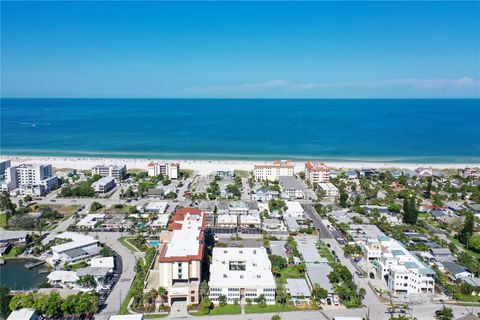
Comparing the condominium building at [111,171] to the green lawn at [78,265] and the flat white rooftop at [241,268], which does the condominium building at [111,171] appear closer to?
the green lawn at [78,265]

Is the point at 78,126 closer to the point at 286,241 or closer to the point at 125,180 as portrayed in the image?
the point at 125,180

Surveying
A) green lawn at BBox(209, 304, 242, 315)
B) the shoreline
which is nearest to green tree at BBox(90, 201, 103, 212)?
the shoreline

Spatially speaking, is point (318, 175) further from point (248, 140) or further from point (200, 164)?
point (248, 140)

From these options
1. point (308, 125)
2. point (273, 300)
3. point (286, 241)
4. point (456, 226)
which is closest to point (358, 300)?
point (273, 300)

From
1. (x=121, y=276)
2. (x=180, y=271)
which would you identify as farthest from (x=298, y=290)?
(x=121, y=276)

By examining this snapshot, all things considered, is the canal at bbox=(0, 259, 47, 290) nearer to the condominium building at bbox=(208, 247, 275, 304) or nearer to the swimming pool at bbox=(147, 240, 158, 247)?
the swimming pool at bbox=(147, 240, 158, 247)

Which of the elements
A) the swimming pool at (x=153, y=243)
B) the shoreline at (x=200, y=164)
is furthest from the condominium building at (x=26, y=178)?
the swimming pool at (x=153, y=243)
